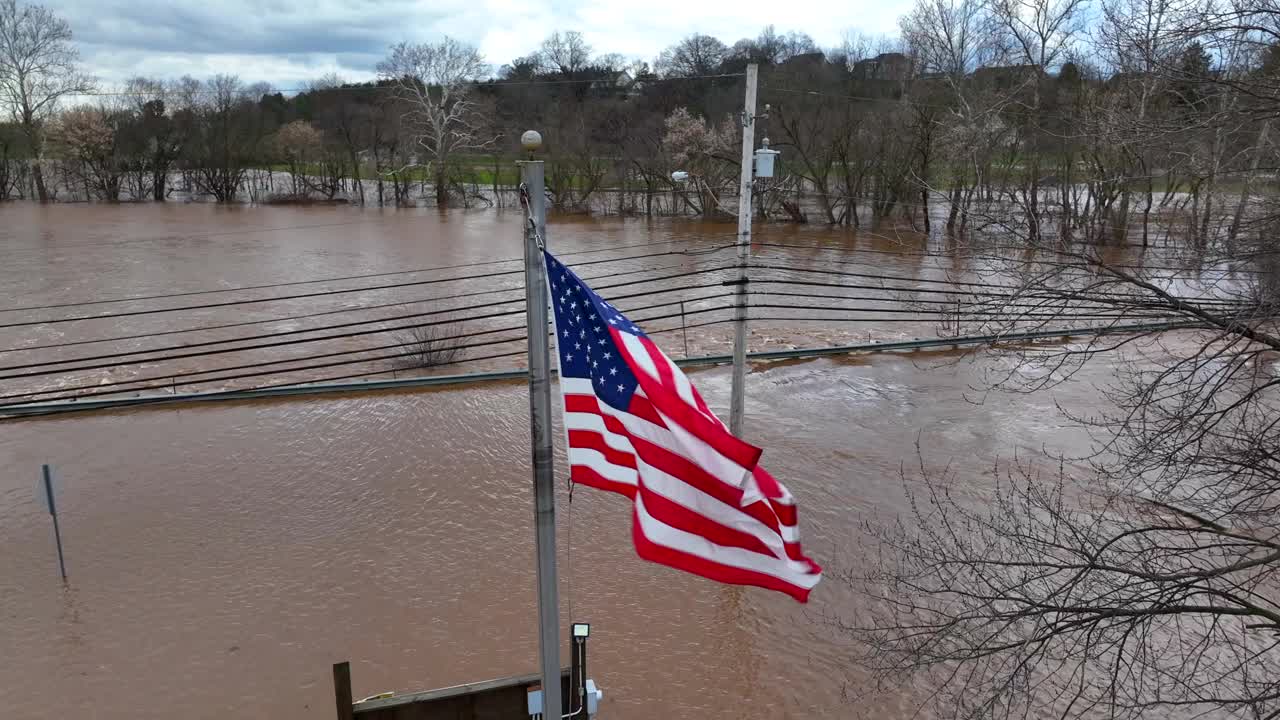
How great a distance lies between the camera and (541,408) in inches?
164

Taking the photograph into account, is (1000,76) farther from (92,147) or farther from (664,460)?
(92,147)

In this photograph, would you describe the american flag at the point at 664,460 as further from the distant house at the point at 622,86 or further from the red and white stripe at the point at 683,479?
the distant house at the point at 622,86

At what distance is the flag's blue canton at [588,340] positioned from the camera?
4383 millimetres

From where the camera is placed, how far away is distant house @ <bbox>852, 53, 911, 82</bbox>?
43438 mm

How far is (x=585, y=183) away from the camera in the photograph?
4641cm

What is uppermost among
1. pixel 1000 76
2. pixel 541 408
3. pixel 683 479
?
pixel 1000 76

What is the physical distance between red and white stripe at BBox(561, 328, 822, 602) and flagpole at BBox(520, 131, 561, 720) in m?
0.25

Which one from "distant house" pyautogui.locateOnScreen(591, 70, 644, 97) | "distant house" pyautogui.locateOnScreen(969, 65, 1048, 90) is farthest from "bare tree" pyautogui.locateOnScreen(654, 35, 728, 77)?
"distant house" pyautogui.locateOnScreen(969, 65, 1048, 90)

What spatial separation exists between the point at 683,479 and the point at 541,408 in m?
0.77

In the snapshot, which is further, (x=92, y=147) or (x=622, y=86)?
(x=622, y=86)

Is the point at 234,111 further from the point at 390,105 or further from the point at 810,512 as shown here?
the point at 810,512

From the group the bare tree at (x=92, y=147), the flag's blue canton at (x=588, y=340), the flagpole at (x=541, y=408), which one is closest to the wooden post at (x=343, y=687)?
the flagpole at (x=541, y=408)

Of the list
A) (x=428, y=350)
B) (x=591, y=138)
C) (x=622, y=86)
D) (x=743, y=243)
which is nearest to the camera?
(x=743, y=243)

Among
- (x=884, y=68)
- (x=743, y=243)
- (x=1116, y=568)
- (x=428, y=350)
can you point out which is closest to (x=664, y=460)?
(x=1116, y=568)
